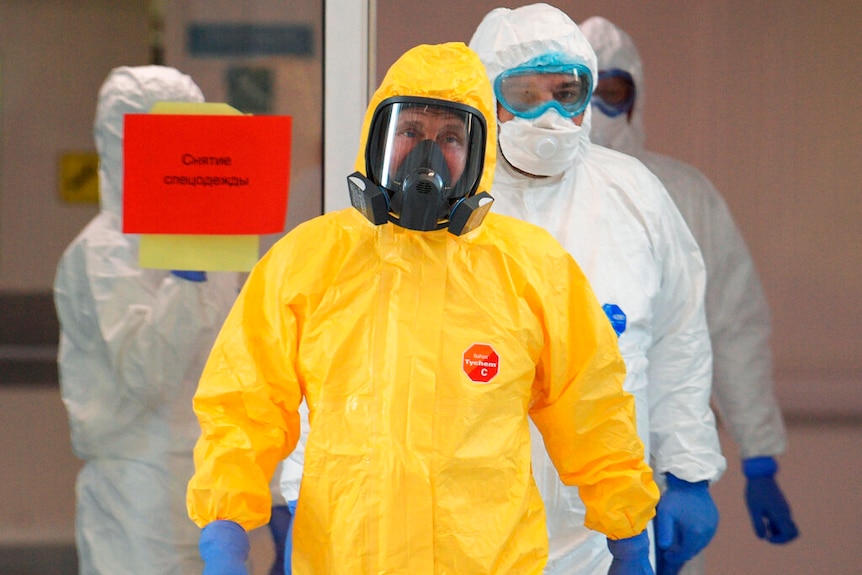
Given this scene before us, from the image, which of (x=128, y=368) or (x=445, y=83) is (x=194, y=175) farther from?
(x=445, y=83)

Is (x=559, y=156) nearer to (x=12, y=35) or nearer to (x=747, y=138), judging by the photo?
(x=747, y=138)

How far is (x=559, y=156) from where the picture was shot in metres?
1.92

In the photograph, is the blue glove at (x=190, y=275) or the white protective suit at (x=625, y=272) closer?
the white protective suit at (x=625, y=272)

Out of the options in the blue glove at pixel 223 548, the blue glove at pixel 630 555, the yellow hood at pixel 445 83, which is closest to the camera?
the blue glove at pixel 223 548

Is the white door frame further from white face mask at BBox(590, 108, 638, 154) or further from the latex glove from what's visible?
the latex glove

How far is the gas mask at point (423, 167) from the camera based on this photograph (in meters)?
1.51

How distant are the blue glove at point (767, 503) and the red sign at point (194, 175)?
1259mm

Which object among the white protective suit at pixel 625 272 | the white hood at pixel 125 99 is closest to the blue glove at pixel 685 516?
the white protective suit at pixel 625 272

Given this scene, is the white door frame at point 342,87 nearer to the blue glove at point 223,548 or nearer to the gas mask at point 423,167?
the gas mask at point 423,167

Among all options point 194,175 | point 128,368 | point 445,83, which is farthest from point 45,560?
point 445,83

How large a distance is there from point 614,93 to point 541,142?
533mm

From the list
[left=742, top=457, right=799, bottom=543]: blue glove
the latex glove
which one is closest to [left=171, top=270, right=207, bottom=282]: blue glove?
the latex glove

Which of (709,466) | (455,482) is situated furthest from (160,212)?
(709,466)

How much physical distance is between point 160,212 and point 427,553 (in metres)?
1.09
